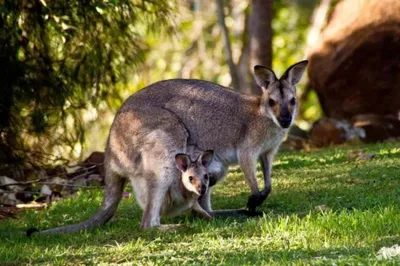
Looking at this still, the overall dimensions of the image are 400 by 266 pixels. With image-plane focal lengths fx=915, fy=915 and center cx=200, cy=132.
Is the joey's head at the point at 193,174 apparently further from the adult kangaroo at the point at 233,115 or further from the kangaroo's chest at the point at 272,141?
the kangaroo's chest at the point at 272,141

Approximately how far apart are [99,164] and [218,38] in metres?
12.2

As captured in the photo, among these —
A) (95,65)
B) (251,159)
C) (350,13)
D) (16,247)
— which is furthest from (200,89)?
(350,13)

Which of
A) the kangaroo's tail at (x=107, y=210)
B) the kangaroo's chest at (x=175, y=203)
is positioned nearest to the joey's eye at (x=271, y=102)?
the kangaroo's chest at (x=175, y=203)

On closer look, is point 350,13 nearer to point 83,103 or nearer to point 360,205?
point 83,103

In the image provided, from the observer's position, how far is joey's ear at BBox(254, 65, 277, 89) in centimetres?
800

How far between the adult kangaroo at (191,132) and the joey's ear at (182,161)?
0.20ft

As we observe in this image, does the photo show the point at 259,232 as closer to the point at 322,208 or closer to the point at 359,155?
the point at 322,208

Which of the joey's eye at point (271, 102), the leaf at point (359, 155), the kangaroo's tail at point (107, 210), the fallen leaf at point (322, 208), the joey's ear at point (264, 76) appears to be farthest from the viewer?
the leaf at point (359, 155)

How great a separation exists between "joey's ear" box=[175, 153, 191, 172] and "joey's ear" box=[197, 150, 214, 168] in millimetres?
140

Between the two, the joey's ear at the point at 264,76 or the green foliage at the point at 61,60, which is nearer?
the joey's ear at the point at 264,76

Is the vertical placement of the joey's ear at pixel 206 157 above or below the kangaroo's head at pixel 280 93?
below

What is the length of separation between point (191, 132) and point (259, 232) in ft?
5.36

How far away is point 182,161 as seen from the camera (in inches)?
284

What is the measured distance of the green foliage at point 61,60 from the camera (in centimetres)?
1034
